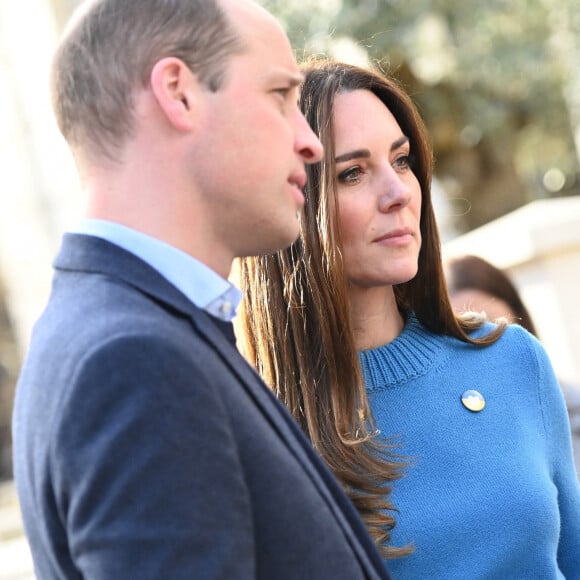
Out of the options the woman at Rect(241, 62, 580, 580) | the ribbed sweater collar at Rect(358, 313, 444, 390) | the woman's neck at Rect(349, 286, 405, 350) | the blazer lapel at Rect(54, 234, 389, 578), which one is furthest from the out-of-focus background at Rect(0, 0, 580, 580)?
the blazer lapel at Rect(54, 234, 389, 578)

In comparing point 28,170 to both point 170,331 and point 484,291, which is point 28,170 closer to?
point 484,291

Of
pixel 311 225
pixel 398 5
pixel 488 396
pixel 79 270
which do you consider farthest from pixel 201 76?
pixel 398 5

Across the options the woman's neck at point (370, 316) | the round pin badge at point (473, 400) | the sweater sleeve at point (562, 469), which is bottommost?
the sweater sleeve at point (562, 469)

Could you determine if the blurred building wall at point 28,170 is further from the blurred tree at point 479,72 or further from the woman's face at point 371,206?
the woman's face at point 371,206

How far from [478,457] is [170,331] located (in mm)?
1276

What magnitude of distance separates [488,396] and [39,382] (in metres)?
1.43

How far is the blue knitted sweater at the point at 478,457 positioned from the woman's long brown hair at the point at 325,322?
0.18 feet

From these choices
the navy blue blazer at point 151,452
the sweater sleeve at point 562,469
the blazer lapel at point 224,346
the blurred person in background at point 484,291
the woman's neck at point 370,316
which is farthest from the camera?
the blurred person in background at point 484,291

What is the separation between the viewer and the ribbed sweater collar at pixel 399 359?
2.66 meters

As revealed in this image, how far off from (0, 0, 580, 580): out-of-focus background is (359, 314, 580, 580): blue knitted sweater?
0.81 metres

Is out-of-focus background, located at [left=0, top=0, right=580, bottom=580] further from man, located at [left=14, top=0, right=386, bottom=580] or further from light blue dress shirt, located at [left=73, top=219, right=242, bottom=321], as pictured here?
light blue dress shirt, located at [left=73, top=219, right=242, bottom=321]

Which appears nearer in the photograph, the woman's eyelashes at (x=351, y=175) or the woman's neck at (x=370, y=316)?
the woman's eyelashes at (x=351, y=175)

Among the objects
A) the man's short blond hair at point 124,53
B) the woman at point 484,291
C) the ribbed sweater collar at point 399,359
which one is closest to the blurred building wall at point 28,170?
the woman at point 484,291

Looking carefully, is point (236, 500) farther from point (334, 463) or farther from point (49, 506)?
point (334, 463)
